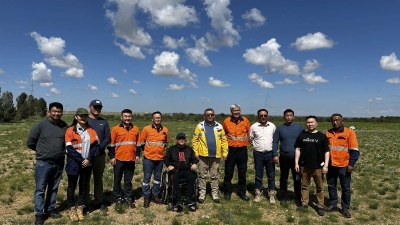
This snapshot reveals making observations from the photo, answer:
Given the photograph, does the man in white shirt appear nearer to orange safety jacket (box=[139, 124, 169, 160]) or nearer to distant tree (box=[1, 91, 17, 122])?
orange safety jacket (box=[139, 124, 169, 160])

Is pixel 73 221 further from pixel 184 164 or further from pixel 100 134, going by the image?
pixel 184 164

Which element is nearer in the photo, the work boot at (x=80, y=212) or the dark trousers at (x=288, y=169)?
the work boot at (x=80, y=212)

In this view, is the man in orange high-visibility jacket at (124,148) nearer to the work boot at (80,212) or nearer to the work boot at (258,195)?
the work boot at (80,212)

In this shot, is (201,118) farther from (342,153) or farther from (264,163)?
(342,153)

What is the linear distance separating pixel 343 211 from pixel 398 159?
36.6ft

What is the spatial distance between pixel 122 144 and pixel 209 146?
2388mm

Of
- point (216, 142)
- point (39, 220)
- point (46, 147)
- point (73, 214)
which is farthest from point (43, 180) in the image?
point (216, 142)

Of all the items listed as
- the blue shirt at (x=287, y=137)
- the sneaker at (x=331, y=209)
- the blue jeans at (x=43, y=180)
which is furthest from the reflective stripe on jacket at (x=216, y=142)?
the blue jeans at (x=43, y=180)

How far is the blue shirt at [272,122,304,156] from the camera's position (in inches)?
303

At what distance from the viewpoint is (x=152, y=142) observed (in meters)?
7.59

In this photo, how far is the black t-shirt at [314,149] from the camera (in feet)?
23.2

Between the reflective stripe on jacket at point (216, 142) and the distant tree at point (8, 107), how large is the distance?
7896 cm

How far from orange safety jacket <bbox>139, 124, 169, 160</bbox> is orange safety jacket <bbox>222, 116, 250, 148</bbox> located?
1954 mm

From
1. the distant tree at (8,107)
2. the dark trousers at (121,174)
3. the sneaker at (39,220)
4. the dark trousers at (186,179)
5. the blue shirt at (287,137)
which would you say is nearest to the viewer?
the sneaker at (39,220)
